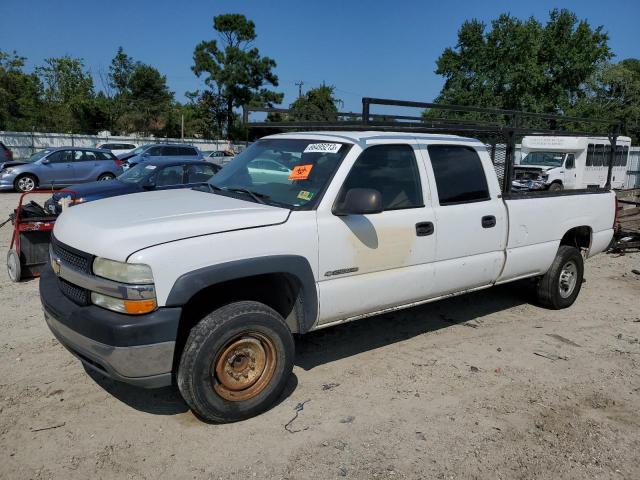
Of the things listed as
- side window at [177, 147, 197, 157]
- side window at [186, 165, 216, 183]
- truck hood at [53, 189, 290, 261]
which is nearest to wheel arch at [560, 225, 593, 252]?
truck hood at [53, 189, 290, 261]

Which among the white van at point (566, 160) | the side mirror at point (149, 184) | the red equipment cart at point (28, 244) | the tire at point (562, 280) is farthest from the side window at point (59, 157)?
the tire at point (562, 280)

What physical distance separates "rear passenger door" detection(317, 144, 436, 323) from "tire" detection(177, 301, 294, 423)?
1.51 ft

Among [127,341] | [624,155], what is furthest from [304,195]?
[624,155]

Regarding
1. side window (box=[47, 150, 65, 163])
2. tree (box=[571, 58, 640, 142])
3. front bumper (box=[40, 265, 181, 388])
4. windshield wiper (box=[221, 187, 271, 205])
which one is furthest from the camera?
tree (box=[571, 58, 640, 142])

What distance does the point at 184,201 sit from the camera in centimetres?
386

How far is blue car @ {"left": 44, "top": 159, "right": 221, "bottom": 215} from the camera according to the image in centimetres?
927

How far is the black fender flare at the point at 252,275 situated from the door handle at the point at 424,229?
3.52 feet

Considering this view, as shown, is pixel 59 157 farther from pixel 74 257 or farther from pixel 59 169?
pixel 74 257

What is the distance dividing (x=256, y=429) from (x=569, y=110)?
154 ft

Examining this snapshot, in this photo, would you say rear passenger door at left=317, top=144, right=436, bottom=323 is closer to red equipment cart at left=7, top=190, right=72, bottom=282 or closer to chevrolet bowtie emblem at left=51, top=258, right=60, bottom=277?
chevrolet bowtie emblem at left=51, top=258, right=60, bottom=277

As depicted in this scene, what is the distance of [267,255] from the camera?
336cm

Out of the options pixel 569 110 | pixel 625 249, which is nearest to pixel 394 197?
pixel 625 249

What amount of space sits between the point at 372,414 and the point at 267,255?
135 cm

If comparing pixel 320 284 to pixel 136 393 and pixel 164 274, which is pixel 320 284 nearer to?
pixel 164 274
